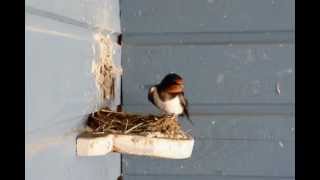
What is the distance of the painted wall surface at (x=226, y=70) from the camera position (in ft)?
6.47

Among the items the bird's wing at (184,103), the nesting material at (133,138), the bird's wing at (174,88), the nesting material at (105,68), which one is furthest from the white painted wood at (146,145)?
the bird's wing at (184,103)

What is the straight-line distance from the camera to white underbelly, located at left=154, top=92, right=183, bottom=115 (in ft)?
6.46

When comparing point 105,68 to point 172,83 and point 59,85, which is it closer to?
point 172,83

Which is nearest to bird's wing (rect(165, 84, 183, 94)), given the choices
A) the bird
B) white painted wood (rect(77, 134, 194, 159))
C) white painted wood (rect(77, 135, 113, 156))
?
the bird

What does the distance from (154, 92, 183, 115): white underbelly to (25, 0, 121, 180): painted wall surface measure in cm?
47

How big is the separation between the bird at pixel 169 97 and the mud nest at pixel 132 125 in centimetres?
26

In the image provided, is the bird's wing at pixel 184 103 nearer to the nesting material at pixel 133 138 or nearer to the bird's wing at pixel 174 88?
the bird's wing at pixel 174 88

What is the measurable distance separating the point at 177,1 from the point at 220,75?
1.00ft

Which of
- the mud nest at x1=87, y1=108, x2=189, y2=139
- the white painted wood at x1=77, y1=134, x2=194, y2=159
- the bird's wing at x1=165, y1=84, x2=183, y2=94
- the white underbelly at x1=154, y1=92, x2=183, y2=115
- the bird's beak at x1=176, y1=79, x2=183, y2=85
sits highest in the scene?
the bird's beak at x1=176, y1=79, x2=183, y2=85

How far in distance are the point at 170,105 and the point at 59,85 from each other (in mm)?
987

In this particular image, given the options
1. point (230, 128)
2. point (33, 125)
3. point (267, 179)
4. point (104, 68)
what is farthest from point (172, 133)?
point (33, 125)

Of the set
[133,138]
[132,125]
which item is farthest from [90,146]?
[132,125]

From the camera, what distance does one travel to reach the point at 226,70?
1995 mm

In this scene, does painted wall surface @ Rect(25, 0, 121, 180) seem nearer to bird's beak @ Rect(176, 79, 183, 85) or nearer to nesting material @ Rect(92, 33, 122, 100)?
→ nesting material @ Rect(92, 33, 122, 100)
